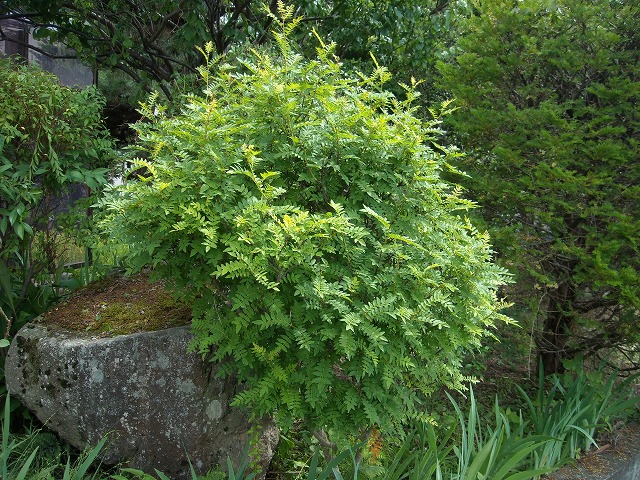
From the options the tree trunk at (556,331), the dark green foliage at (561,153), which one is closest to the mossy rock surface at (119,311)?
the dark green foliage at (561,153)

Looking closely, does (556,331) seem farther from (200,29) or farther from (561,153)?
(200,29)

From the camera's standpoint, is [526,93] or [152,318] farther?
[526,93]

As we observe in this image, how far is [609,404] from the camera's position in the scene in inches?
175

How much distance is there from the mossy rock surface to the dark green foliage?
2294mm

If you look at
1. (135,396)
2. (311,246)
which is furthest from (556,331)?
(135,396)

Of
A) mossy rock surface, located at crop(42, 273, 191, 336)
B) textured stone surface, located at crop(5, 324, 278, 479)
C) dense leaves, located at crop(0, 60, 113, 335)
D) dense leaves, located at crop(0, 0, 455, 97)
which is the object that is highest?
dense leaves, located at crop(0, 0, 455, 97)

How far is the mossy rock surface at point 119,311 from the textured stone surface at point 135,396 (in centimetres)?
12

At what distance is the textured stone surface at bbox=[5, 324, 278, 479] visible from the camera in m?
3.12

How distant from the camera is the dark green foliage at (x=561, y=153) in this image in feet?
13.6

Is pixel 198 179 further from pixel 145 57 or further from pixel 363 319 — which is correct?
pixel 145 57

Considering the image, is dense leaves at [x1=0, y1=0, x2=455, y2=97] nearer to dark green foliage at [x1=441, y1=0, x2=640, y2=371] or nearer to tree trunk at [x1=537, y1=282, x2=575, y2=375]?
dark green foliage at [x1=441, y1=0, x2=640, y2=371]

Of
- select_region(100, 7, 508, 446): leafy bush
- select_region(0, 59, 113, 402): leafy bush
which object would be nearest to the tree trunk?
select_region(100, 7, 508, 446): leafy bush

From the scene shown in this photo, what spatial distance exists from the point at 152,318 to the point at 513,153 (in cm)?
264

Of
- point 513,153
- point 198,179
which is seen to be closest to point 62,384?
point 198,179
